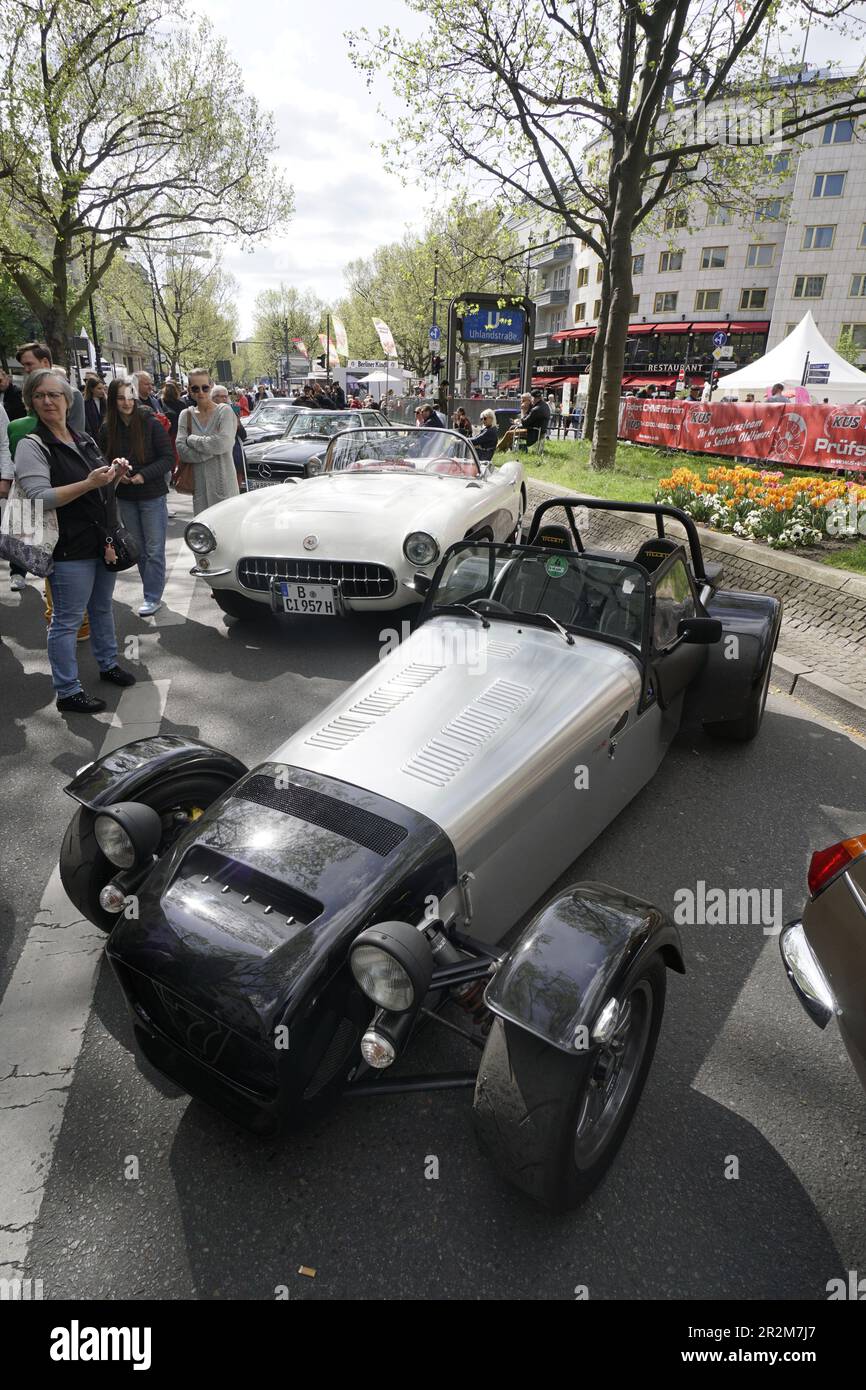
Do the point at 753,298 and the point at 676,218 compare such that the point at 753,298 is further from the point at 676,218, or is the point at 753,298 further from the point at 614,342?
the point at 614,342

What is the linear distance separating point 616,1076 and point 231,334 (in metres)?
87.2

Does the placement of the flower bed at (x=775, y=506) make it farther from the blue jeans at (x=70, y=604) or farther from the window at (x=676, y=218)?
the window at (x=676, y=218)

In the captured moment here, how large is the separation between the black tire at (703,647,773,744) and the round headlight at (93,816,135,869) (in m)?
3.41

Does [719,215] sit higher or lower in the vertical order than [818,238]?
lower

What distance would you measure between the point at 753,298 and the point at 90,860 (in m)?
55.1

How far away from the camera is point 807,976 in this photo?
7.07 ft

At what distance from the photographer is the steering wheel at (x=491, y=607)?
3637mm

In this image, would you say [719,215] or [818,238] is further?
[818,238]

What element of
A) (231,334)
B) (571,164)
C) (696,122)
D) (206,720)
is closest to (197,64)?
(571,164)

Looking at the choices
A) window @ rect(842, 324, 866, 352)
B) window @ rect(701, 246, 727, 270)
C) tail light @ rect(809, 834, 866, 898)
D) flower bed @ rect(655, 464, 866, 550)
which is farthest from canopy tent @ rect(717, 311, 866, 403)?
window @ rect(701, 246, 727, 270)

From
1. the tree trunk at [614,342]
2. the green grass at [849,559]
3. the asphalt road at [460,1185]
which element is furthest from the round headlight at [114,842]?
the tree trunk at [614,342]

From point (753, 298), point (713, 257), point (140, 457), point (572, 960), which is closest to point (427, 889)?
point (572, 960)

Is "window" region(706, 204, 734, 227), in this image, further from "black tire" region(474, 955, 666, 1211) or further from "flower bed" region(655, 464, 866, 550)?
"black tire" region(474, 955, 666, 1211)

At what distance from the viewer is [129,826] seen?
96.5 inches
